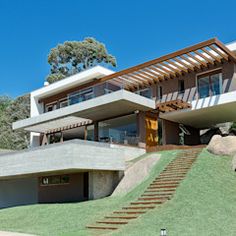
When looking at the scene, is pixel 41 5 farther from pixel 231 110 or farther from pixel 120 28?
pixel 120 28

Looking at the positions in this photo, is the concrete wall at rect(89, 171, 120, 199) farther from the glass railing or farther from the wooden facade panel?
the glass railing

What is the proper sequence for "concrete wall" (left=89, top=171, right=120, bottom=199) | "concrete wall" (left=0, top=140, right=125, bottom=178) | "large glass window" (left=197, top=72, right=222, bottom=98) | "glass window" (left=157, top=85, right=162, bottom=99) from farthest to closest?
"glass window" (left=157, top=85, right=162, bottom=99) < "large glass window" (left=197, top=72, right=222, bottom=98) < "concrete wall" (left=89, top=171, right=120, bottom=199) < "concrete wall" (left=0, top=140, right=125, bottom=178)

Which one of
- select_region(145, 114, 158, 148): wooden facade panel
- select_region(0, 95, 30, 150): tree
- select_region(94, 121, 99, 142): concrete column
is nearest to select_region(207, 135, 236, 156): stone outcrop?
select_region(145, 114, 158, 148): wooden facade panel

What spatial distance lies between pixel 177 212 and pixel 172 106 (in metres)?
14.0

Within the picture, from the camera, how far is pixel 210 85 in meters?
25.5

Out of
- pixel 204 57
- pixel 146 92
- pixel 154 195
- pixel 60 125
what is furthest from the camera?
pixel 60 125

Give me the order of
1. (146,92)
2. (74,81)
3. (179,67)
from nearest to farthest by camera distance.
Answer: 1. (179,67)
2. (146,92)
3. (74,81)

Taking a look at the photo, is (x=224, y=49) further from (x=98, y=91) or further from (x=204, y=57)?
(x=98, y=91)

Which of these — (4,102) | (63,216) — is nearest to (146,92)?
(63,216)

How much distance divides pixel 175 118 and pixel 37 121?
38.0ft

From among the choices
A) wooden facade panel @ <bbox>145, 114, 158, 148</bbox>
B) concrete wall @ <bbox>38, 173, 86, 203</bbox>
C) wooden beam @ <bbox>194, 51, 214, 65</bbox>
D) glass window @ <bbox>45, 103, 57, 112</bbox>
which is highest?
wooden beam @ <bbox>194, 51, 214, 65</bbox>

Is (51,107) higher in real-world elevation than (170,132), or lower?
higher

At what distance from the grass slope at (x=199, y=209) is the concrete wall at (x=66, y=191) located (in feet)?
28.4

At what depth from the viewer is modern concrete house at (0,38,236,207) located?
69.3 ft
